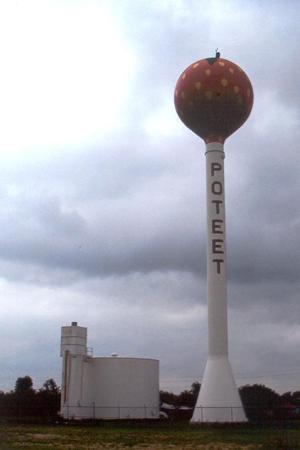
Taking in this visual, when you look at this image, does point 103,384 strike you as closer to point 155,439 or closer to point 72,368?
point 72,368

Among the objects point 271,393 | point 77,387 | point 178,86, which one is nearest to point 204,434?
point 77,387

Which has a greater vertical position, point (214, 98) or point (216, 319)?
point (214, 98)

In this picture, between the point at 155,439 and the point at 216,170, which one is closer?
the point at 155,439

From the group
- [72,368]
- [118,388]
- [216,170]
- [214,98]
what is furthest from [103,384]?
[214,98]

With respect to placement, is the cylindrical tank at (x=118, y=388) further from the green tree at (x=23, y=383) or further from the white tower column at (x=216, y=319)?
the green tree at (x=23, y=383)

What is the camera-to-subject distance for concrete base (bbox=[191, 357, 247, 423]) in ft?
139

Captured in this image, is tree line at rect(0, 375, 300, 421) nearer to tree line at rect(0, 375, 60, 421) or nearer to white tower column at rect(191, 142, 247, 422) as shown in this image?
tree line at rect(0, 375, 60, 421)

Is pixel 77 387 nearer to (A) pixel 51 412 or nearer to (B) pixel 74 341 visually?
(B) pixel 74 341

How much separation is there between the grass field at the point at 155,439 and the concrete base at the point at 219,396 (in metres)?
1.85

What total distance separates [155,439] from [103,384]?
21514 millimetres

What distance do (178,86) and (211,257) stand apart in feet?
38.7

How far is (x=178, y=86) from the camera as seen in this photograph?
4759 cm

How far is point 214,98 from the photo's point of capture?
4562 cm

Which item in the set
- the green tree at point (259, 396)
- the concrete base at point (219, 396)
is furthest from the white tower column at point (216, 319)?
the green tree at point (259, 396)
